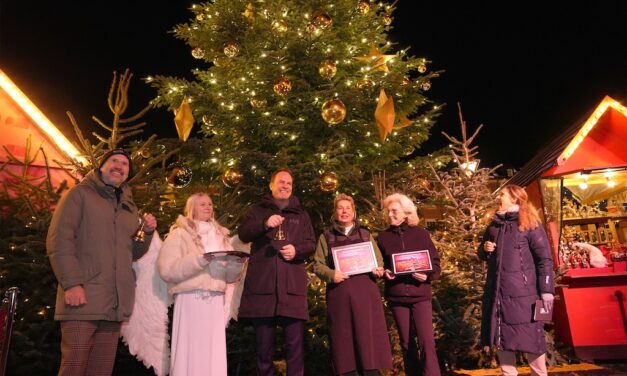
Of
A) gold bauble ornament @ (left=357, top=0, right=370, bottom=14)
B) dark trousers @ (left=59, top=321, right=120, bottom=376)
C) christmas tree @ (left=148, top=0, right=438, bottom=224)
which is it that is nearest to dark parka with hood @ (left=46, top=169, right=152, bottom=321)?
dark trousers @ (left=59, top=321, right=120, bottom=376)

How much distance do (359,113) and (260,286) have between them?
4969mm

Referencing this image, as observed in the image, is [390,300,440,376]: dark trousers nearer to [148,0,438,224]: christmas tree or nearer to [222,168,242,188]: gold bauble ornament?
[148,0,438,224]: christmas tree

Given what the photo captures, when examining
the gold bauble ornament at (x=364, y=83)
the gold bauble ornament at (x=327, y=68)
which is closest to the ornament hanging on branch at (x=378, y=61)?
the gold bauble ornament at (x=364, y=83)

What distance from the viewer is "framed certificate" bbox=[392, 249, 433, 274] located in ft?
13.9

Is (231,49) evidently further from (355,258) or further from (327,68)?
(355,258)

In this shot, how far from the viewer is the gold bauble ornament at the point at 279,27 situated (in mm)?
7625

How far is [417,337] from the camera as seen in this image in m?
4.22

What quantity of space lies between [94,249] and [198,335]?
1117mm

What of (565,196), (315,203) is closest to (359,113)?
(315,203)

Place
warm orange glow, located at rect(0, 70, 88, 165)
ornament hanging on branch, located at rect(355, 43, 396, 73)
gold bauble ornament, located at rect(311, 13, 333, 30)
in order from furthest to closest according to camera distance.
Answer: ornament hanging on branch, located at rect(355, 43, 396, 73)
warm orange glow, located at rect(0, 70, 88, 165)
gold bauble ornament, located at rect(311, 13, 333, 30)

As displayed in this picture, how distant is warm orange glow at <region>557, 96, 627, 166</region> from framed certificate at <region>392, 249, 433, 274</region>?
3988 millimetres

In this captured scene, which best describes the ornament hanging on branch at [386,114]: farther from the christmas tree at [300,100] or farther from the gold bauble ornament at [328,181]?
the gold bauble ornament at [328,181]

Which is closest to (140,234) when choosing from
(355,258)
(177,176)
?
(355,258)

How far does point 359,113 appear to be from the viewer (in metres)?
8.07
